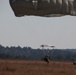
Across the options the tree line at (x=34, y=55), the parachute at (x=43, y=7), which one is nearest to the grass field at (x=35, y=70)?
the parachute at (x=43, y=7)

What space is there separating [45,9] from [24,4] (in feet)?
2.86

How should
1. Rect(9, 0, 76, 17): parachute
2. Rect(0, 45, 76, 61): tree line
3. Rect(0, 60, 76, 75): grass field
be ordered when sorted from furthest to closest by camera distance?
Rect(0, 45, 76, 61): tree line → Rect(0, 60, 76, 75): grass field → Rect(9, 0, 76, 17): parachute

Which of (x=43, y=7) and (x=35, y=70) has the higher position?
(x=43, y=7)

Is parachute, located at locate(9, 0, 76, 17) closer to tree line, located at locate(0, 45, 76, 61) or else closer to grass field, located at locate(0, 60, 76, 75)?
grass field, located at locate(0, 60, 76, 75)

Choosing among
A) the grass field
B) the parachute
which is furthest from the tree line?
the parachute

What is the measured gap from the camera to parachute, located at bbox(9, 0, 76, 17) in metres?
17.9

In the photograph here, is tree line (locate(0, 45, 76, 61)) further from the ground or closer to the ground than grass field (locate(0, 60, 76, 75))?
closer to the ground

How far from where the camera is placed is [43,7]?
18.0 metres

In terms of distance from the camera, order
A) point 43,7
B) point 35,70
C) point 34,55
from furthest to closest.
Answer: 1. point 34,55
2. point 35,70
3. point 43,7

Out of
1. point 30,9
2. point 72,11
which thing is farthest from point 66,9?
point 30,9

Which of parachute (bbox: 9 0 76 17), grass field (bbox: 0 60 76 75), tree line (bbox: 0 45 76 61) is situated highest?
parachute (bbox: 9 0 76 17)

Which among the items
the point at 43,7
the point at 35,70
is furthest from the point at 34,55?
the point at 43,7

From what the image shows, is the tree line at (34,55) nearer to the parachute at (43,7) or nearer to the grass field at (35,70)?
the grass field at (35,70)

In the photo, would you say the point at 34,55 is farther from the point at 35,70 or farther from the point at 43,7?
the point at 43,7
